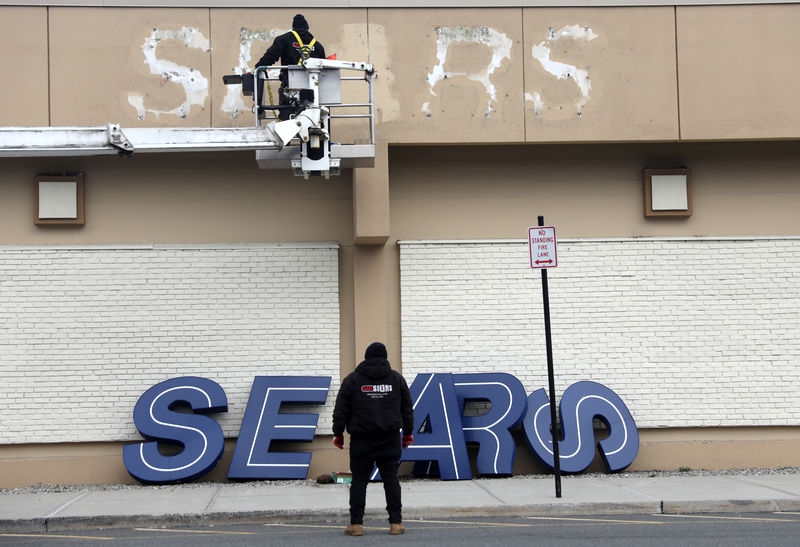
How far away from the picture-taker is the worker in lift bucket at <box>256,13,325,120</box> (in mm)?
11945

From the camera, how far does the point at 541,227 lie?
437 inches

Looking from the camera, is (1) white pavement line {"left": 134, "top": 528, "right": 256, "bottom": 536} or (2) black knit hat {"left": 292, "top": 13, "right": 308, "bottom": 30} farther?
(2) black knit hat {"left": 292, "top": 13, "right": 308, "bottom": 30}

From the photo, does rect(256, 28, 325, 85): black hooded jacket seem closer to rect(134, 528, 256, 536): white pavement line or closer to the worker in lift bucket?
the worker in lift bucket

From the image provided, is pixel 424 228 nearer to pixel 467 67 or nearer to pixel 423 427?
pixel 467 67

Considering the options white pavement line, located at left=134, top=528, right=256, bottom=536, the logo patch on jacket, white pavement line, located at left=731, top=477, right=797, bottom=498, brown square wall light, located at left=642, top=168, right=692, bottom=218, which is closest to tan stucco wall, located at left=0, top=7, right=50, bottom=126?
white pavement line, located at left=134, top=528, right=256, bottom=536

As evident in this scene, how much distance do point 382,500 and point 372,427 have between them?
203 cm

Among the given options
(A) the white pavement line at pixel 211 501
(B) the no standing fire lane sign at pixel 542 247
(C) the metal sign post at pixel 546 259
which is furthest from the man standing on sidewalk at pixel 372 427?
(B) the no standing fire lane sign at pixel 542 247

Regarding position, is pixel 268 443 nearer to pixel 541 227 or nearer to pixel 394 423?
pixel 394 423

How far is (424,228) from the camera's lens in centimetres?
1380

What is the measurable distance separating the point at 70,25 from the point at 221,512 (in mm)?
7203

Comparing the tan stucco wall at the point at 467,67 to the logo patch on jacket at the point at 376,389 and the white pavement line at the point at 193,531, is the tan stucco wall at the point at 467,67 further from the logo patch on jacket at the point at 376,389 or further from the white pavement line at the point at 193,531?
the white pavement line at the point at 193,531

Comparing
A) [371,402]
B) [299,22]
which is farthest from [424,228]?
[371,402]

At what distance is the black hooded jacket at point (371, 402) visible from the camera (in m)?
9.29

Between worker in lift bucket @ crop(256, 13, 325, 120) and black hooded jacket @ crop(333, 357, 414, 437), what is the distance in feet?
13.3
